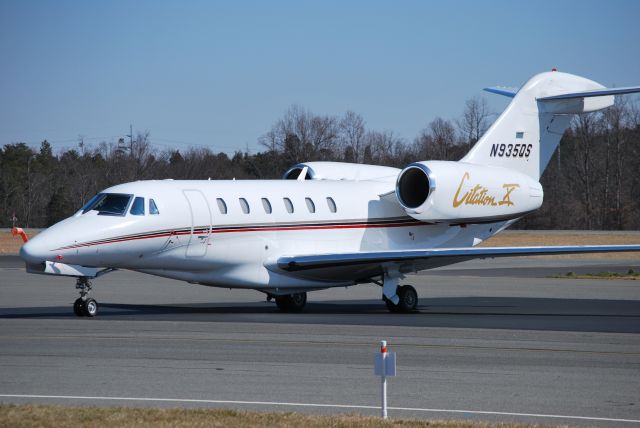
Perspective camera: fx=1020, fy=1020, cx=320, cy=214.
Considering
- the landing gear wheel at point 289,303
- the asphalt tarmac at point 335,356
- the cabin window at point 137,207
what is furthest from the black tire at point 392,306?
the cabin window at point 137,207

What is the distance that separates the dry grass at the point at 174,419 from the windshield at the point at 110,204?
34.6 feet

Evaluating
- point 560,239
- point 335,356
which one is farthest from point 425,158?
point 335,356

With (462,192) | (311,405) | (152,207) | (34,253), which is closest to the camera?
(311,405)

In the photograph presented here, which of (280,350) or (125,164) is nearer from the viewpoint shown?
(280,350)

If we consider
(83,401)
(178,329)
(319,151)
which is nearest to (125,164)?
(319,151)

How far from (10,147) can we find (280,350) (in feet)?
327

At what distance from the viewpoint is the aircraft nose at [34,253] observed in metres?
18.5

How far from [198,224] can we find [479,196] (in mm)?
7221

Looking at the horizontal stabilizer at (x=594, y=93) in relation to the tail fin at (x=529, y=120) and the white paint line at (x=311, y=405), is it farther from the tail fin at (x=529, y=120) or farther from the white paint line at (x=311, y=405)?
the white paint line at (x=311, y=405)

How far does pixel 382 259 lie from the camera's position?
21.4 meters

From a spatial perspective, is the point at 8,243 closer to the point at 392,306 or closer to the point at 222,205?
the point at 222,205

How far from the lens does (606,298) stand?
25516 millimetres

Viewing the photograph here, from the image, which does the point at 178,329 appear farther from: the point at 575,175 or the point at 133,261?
the point at 575,175

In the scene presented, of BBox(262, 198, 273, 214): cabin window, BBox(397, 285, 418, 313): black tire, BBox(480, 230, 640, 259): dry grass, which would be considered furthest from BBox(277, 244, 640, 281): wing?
BBox(480, 230, 640, 259): dry grass
